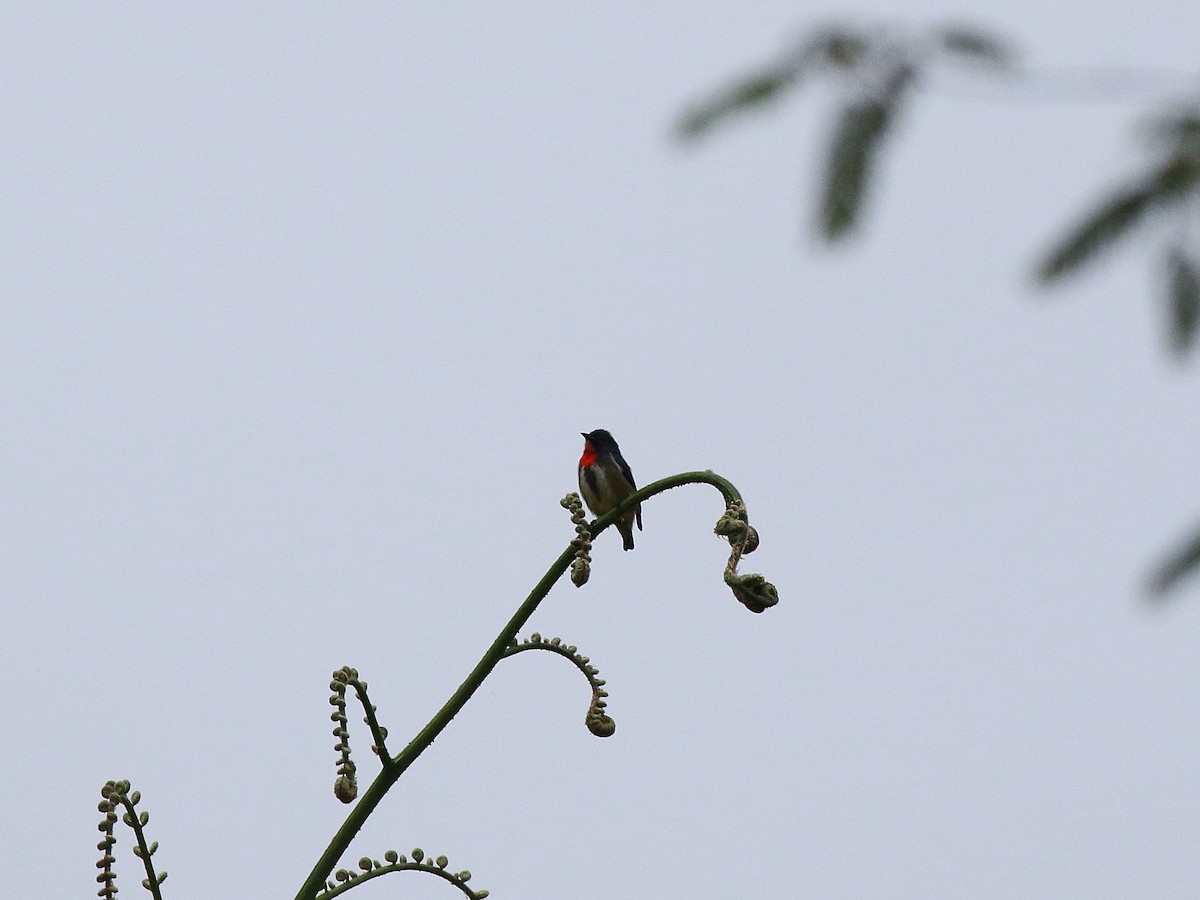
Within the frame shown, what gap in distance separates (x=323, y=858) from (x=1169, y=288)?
1670 mm

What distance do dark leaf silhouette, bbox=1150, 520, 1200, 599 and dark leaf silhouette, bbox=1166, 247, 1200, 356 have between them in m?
0.40

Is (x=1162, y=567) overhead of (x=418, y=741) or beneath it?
overhead

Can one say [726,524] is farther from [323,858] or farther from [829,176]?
[323,858]

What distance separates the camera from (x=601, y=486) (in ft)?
21.6

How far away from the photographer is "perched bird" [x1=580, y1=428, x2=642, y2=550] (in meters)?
6.54

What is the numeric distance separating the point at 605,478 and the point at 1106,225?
503cm

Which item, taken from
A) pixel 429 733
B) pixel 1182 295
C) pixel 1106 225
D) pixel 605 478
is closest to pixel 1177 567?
pixel 1182 295

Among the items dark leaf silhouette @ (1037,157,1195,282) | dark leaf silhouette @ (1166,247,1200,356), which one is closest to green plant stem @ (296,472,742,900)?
dark leaf silhouette @ (1037,157,1195,282)

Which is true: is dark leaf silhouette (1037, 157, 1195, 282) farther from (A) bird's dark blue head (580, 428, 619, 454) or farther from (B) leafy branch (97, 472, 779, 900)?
(A) bird's dark blue head (580, 428, 619, 454)

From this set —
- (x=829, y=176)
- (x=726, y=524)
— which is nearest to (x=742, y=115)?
(x=829, y=176)

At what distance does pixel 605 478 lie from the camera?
6.62 m

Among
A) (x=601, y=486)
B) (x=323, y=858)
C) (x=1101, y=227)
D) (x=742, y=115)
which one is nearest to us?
(x=323, y=858)

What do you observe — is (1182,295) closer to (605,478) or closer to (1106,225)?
(1106,225)

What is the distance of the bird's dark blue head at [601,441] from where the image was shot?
6.84 metres
